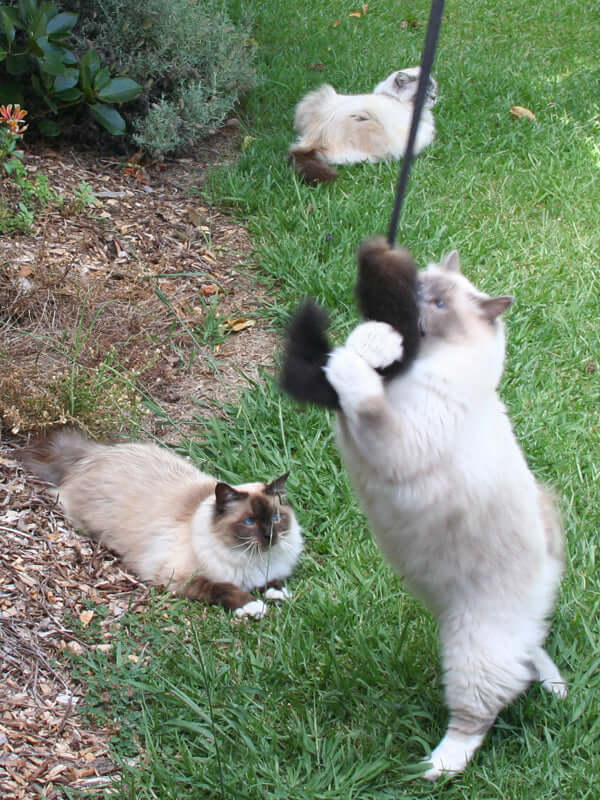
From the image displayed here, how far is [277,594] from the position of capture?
3.89 meters

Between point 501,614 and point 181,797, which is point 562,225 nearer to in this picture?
point 501,614

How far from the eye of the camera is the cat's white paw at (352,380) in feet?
7.70

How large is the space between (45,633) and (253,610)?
86cm

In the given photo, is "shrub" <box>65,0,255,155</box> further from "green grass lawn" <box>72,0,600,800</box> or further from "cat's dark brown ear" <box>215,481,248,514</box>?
"cat's dark brown ear" <box>215,481,248,514</box>

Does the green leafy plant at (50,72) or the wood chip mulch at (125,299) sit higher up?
the green leafy plant at (50,72)

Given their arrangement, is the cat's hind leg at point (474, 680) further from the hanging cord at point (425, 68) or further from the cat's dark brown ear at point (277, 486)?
the hanging cord at point (425, 68)

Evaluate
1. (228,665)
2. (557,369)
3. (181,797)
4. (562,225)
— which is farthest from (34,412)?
(562,225)

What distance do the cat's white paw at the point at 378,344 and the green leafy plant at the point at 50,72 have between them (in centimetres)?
398

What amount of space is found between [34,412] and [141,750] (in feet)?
5.95

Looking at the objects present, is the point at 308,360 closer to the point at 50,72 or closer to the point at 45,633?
the point at 45,633

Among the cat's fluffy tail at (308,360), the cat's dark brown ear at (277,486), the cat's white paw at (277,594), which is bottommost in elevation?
the cat's white paw at (277,594)

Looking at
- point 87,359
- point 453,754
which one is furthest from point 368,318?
point 87,359

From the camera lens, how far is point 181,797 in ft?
9.00

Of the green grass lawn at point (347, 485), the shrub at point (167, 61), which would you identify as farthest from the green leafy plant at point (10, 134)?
the green grass lawn at point (347, 485)
